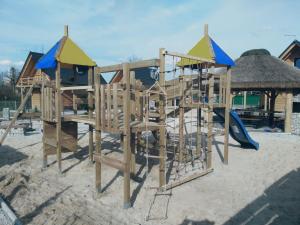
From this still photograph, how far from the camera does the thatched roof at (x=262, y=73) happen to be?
14.1 metres

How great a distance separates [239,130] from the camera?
10352 mm

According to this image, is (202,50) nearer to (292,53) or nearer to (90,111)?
(90,111)

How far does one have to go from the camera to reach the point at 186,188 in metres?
6.71

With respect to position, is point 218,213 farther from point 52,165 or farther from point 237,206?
point 52,165

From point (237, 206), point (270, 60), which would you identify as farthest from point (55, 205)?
point (270, 60)

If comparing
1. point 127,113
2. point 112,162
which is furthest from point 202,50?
point 112,162

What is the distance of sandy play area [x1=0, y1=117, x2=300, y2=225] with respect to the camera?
206 inches

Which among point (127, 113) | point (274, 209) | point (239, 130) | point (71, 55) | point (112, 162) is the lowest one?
point (274, 209)

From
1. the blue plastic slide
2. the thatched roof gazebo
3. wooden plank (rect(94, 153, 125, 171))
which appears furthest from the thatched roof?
wooden plank (rect(94, 153, 125, 171))

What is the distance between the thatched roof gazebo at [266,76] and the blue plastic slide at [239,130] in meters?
4.98

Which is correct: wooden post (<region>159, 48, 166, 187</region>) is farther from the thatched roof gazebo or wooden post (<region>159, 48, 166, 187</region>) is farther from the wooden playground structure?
the thatched roof gazebo

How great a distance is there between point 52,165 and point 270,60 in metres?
14.7

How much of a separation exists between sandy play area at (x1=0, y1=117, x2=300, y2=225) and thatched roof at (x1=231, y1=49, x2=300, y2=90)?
17.6 feet

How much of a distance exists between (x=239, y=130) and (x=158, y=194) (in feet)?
17.7
